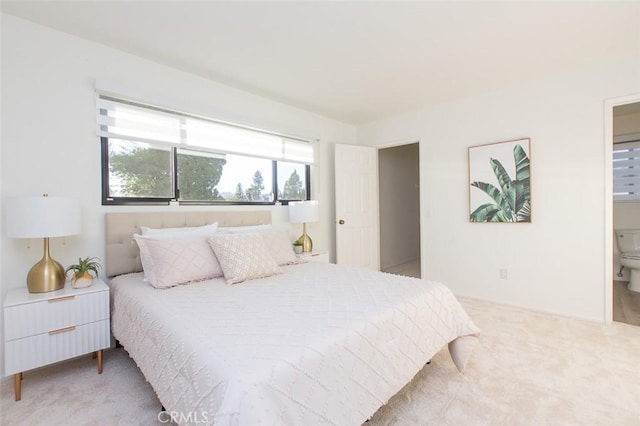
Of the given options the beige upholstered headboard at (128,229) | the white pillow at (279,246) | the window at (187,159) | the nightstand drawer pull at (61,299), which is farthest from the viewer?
the white pillow at (279,246)

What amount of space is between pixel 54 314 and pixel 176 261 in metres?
0.74

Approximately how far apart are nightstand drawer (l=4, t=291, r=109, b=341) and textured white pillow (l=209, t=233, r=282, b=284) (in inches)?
31.3

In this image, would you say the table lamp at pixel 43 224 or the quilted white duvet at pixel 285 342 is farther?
the table lamp at pixel 43 224

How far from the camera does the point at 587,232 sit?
2877 millimetres

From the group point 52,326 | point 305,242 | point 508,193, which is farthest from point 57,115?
point 508,193

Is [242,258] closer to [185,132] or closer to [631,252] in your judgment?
[185,132]

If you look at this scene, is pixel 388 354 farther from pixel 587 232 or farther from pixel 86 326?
pixel 587 232

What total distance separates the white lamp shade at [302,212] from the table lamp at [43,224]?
2.08 metres

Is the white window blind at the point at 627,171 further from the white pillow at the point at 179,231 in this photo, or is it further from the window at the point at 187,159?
the white pillow at the point at 179,231

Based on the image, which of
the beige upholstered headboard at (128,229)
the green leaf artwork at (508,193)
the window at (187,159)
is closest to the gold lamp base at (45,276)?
the beige upholstered headboard at (128,229)

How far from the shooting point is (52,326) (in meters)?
1.82

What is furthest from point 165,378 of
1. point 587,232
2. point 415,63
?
point 587,232

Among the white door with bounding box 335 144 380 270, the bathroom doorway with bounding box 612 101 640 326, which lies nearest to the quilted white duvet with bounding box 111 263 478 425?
the white door with bounding box 335 144 380 270

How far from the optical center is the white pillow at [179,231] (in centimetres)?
243
